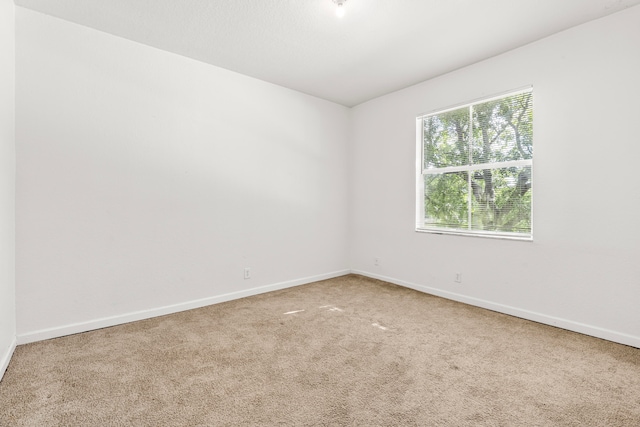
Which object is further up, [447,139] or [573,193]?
[447,139]

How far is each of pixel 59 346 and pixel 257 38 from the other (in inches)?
120

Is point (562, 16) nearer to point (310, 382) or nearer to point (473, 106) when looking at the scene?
point (473, 106)

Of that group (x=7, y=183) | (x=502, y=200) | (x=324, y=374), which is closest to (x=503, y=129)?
(x=502, y=200)

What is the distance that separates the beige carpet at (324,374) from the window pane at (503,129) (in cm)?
168

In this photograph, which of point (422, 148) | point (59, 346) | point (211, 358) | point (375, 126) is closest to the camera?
point (211, 358)

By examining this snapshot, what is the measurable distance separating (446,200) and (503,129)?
98cm

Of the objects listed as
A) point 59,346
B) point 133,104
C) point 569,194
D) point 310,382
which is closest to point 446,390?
point 310,382

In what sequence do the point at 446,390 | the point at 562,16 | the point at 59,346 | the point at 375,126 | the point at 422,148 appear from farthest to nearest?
the point at 375,126, the point at 422,148, the point at 562,16, the point at 59,346, the point at 446,390

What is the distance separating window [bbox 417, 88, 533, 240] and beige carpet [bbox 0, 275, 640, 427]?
106 centimetres

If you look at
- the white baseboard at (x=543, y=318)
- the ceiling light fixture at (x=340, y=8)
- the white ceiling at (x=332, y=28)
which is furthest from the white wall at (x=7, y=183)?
the white baseboard at (x=543, y=318)

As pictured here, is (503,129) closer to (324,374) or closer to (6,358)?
(324,374)

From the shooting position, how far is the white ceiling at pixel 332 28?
90.7 inches

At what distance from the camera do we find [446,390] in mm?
1759

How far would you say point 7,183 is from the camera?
214 cm
